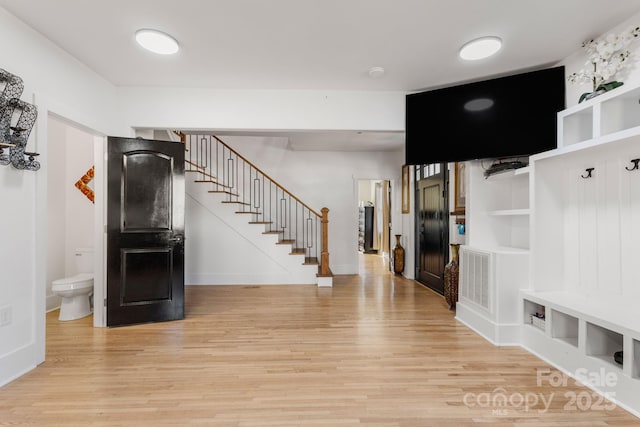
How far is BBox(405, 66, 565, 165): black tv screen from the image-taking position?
8.80ft

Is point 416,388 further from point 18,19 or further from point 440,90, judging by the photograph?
point 18,19

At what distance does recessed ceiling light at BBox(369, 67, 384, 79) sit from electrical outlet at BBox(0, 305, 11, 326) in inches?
140

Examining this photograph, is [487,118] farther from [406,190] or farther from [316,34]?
[406,190]

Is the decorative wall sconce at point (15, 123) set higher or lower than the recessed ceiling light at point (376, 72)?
lower

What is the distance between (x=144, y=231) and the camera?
3.25m

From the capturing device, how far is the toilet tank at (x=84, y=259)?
379cm

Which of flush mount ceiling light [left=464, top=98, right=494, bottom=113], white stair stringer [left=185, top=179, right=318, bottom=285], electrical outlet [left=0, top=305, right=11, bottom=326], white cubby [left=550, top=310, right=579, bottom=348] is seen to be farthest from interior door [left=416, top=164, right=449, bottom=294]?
electrical outlet [left=0, top=305, right=11, bottom=326]

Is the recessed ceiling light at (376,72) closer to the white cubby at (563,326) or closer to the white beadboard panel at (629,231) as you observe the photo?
the white beadboard panel at (629,231)

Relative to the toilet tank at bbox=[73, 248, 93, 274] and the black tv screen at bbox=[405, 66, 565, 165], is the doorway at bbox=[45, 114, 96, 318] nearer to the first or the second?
the toilet tank at bbox=[73, 248, 93, 274]

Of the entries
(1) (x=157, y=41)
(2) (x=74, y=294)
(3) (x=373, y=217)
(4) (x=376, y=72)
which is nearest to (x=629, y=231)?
(4) (x=376, y=72)

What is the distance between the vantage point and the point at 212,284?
208 inches

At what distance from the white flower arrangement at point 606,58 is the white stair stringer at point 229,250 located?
14.0ft

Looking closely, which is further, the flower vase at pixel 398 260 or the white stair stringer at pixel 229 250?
the flower vase at pixel 398 260

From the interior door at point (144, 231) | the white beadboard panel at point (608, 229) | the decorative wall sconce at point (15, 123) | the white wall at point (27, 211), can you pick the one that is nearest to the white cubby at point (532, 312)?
the white beadboard panel at point (608, 229)
